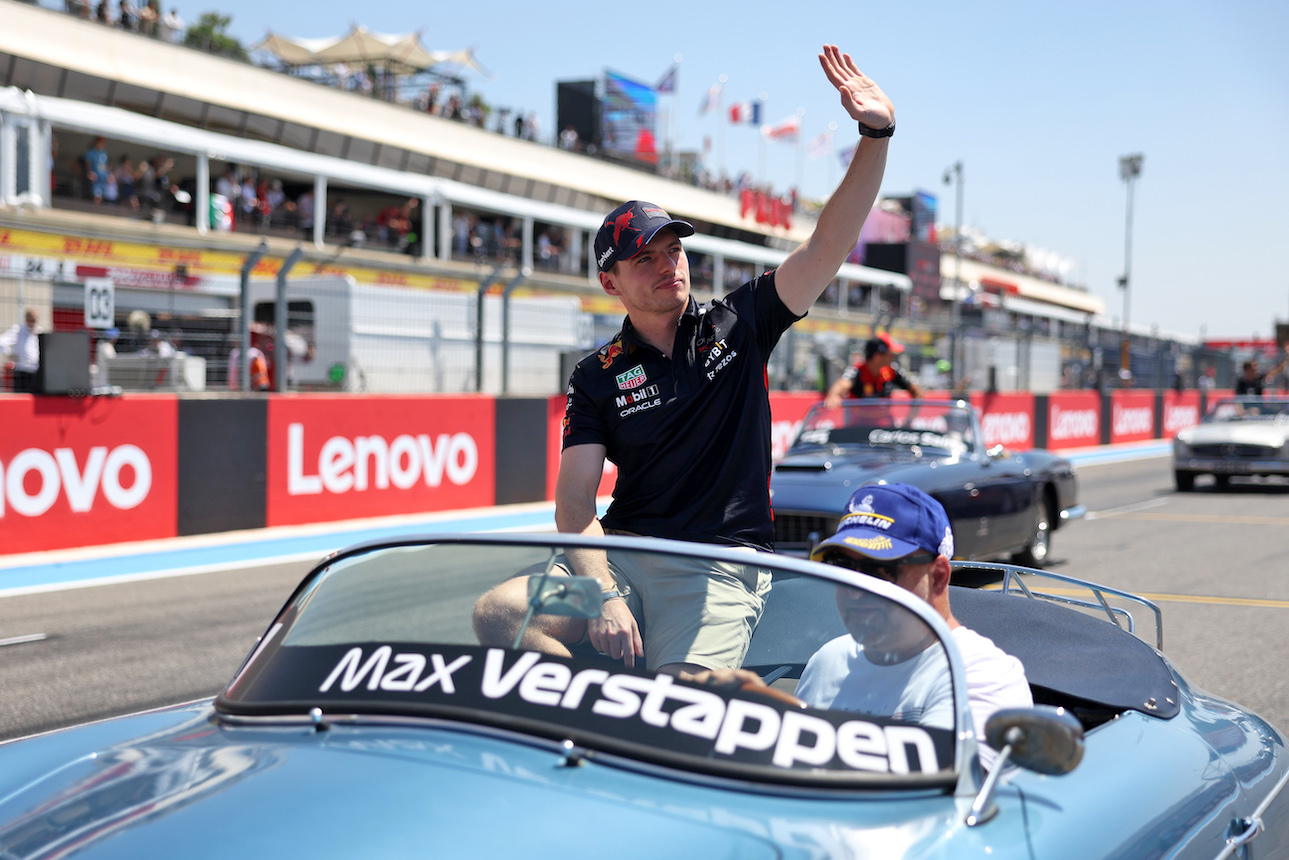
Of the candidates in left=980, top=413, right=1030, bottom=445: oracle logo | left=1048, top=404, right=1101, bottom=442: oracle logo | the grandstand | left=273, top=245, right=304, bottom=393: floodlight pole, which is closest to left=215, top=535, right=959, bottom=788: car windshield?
the grandstand

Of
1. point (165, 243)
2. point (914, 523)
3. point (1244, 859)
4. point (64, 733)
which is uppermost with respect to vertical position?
point (165, 243)

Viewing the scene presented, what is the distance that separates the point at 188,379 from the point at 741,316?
9192 mm

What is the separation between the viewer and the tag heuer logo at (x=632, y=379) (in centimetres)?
316

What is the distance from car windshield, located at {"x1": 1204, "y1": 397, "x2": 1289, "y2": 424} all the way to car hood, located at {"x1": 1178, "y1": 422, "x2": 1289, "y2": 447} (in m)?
0.25

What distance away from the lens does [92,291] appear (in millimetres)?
10539

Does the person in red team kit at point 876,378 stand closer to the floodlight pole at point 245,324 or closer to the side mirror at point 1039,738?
the floodlight pole at point 245,324

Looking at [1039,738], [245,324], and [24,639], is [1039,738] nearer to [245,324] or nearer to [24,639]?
[24,639]

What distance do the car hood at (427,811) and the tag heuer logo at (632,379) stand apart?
1262 mm

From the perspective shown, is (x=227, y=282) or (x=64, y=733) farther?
(x=227, y=282)

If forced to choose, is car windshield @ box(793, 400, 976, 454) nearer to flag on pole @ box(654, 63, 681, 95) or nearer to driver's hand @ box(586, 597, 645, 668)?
driver's hand @ box(586, 597, 645, 668)

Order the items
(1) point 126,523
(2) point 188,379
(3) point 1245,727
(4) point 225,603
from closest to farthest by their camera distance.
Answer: (3) point 1245,727, (4) point 225,603, (1) point 126,523, (2) point 188,379

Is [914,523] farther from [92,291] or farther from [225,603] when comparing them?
[92,291]

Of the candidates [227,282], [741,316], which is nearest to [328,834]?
[741,316]

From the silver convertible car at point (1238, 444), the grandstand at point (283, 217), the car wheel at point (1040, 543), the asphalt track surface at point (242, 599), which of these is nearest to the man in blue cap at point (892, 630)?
the asphalt track surface at point (242, 599)
